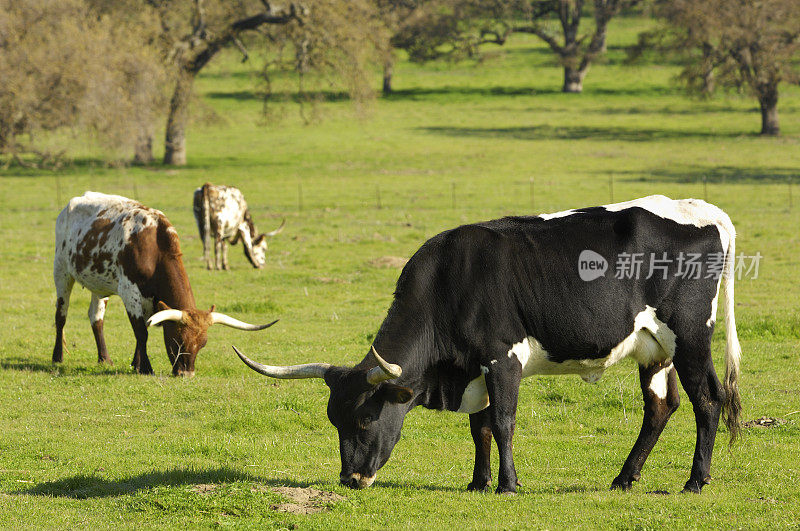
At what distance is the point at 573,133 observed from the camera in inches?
1970

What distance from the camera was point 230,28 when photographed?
40.6m

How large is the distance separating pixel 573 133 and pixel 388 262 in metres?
30.5

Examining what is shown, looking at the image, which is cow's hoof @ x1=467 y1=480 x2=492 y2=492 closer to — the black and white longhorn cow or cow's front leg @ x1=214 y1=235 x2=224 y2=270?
the black and white longhorn cow

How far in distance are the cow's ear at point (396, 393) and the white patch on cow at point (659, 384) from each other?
2283 millimetres

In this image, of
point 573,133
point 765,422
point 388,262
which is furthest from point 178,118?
point 765,422

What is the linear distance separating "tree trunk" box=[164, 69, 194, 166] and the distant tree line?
2.5 inches

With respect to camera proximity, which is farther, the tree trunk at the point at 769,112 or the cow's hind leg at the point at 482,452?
the tree trunk at the point at 769,112

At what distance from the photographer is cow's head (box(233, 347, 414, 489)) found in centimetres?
748

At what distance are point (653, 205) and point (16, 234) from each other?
22.5 m

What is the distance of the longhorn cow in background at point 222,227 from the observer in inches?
894

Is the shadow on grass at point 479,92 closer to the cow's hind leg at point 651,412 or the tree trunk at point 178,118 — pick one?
the tree trunk at point 178,118

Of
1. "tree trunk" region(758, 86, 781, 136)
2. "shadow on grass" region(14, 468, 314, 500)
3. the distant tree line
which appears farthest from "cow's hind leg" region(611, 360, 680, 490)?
"tree trunk" region(758, 86, 781, 136)

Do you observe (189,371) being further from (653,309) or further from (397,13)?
(397,13)

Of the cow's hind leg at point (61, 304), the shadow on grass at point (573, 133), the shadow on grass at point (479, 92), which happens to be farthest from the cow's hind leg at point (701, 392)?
the shadow on grass at point (479, 92)
